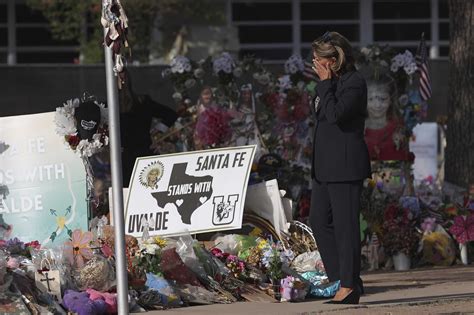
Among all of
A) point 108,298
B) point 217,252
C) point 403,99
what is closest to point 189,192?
point 217,252

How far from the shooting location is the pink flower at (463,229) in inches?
478

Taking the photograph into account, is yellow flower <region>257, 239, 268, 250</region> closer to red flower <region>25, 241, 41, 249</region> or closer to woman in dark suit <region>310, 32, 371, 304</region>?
woman in dark suit <region>310, 32, 371, 304</region>

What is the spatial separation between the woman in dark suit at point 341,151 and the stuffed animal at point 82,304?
1.63 m

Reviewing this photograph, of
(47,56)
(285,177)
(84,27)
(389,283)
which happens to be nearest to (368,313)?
(389,283)

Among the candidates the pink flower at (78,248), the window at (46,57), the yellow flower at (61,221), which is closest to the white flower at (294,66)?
the yellow flower at (61,221)

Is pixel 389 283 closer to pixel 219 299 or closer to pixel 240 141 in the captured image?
pixel 219 299

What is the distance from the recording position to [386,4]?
88.0ft

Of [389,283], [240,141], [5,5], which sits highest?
[5,5]

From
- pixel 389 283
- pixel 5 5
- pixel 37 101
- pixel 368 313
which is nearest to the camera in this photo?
pixel 368 313

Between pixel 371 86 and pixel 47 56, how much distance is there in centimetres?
1417

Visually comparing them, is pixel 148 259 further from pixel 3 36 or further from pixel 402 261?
pixel 3 36

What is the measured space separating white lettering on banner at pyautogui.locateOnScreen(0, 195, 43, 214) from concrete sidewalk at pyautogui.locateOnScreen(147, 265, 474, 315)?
1751mm

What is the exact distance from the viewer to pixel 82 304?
7.98 m

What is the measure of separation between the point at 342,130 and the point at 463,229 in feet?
13.0
